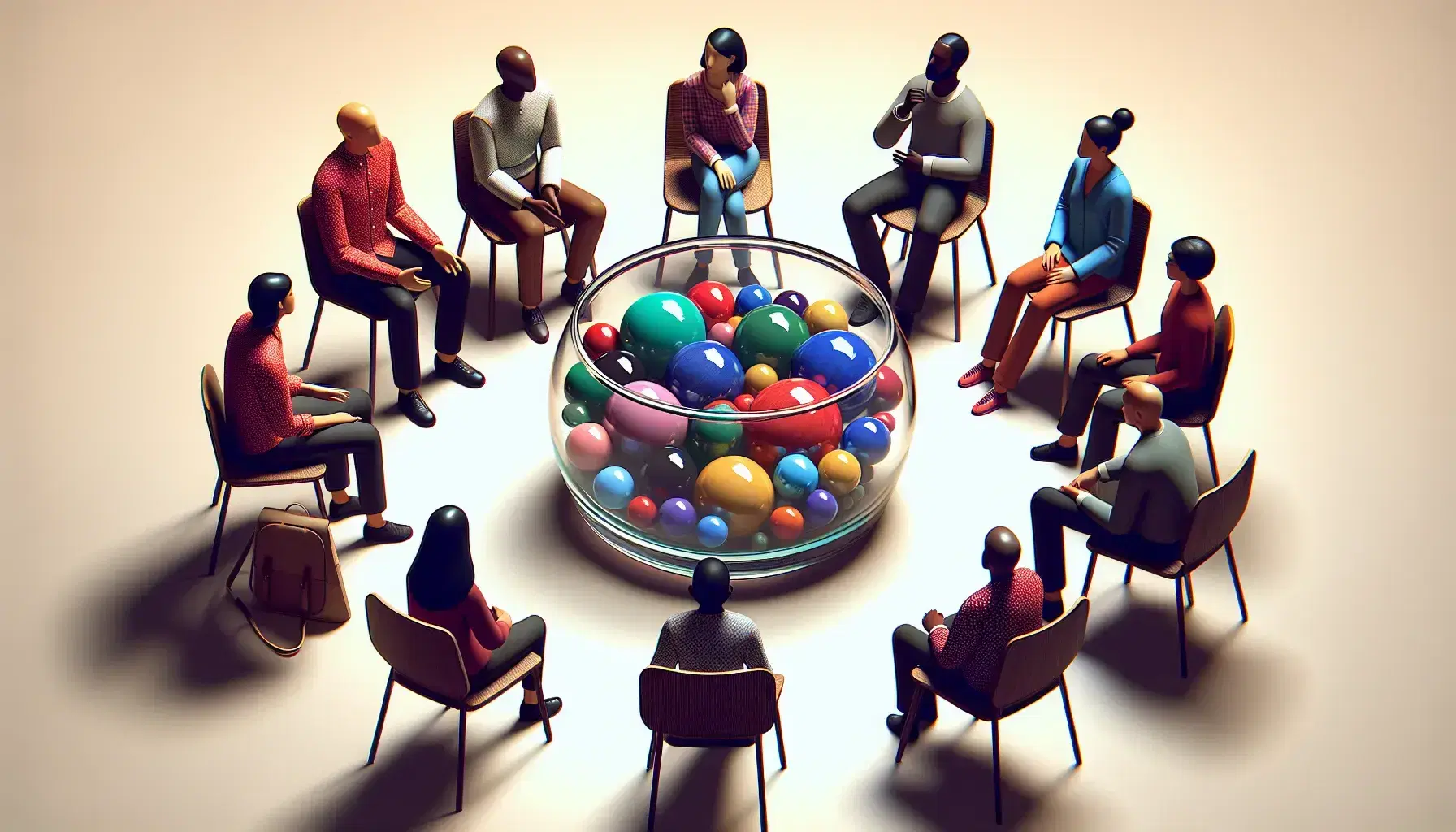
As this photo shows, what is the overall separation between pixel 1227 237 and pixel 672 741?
13.7ft

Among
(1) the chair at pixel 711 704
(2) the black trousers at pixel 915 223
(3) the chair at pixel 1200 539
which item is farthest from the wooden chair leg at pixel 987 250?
(1) the chair at pixel 711 704

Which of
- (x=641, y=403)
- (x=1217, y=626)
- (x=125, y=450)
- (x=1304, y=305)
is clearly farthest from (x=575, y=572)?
(x=1304, y=305)

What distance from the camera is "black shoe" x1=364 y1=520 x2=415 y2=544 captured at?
5.48 meters

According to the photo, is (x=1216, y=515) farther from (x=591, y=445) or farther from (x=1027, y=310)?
(x=591, y=445)

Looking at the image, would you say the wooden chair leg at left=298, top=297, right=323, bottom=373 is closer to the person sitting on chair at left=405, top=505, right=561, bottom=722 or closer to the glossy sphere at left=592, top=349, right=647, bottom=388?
the glossy sphere at left=592, top=349, right=647, bottom=388

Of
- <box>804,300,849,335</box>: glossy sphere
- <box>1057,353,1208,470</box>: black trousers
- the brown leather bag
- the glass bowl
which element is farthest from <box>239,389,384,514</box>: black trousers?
<box>1057,353,1208,470</box>: black trousers

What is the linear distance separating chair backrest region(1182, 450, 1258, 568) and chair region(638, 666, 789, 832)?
152 cm

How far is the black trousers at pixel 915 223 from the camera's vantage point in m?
6.38

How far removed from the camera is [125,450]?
19.0 feet

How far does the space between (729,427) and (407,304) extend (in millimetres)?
1594

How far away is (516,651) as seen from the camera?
4578 millimetres

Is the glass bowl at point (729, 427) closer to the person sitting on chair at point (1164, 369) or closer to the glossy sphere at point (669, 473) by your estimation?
the glossy sphere at point (669, 473)

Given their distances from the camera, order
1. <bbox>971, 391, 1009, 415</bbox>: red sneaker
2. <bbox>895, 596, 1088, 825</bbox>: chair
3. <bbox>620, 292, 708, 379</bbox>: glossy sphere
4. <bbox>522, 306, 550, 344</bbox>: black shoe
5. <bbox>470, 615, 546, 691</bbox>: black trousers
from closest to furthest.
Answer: <bbox>895, 596, 1088, 825</bbox>: chair → <bbox>470, 615, 546, 691</bbox>: black trousers → <bbox>620, 292, 708, 379</bbox>: glossy sphere → <bbox>971, 391, 1009, 415</bbox>: red sneaker → <bbox>522, 306, 550, 344</bbox>: black shoe

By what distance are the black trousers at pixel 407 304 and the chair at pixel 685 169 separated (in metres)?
1.10
